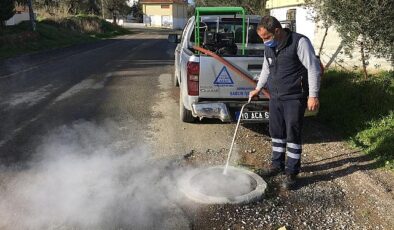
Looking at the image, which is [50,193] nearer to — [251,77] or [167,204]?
[167,204]

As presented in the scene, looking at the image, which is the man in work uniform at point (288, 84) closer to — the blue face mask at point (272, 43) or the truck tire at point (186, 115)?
the blue face mask at point (272, 43)

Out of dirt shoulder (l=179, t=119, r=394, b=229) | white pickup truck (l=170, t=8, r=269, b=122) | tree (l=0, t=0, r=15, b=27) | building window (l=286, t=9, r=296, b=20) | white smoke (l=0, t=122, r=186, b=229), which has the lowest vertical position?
dirt shoulder (l=179, t=119, r=394, b=229)

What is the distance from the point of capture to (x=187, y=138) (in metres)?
6.39

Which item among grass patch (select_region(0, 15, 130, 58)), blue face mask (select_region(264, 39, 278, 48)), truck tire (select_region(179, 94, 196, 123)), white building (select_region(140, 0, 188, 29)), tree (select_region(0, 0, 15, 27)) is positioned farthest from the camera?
white building (select_region(140, 0, 188, 29))

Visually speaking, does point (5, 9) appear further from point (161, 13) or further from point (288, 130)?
point (161, 13)

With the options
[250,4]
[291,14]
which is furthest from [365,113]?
[250,4]

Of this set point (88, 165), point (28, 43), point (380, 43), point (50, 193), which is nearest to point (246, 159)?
point (88, 165)

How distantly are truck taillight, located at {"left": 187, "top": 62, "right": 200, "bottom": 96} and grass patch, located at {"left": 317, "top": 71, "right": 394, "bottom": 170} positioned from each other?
232cm

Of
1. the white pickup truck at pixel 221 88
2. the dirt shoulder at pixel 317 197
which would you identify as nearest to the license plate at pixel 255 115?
the white pickup truck at pixel 221 88

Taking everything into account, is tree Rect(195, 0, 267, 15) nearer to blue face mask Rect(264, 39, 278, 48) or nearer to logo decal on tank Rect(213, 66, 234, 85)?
logo decal on tank Rect(213, 66, 234, 85)

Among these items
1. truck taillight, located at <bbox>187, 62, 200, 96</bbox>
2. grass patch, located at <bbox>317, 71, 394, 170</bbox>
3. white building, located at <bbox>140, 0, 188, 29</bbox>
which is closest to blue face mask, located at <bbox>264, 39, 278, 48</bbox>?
truck taillight, located at <bbox>187, 62, 200, 96</bbox>

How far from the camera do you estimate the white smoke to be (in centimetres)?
386

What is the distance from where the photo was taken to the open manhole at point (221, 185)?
4.26 meters

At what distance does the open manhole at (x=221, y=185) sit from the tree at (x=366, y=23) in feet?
14.0
